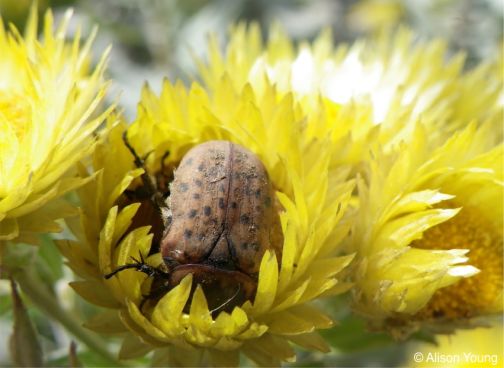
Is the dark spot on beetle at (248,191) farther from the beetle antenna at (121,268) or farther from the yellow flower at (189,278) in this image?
the beetle antenna at (121,268)

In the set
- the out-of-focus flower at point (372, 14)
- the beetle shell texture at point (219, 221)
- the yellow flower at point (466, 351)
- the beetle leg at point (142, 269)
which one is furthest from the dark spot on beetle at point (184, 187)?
the out-of-focus flower at point (372, 14)

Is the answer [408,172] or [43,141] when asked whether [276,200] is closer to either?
[408,172]

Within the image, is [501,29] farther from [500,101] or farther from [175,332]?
[175,332]

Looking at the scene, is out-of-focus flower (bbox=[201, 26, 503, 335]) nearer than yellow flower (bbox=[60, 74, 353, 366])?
No

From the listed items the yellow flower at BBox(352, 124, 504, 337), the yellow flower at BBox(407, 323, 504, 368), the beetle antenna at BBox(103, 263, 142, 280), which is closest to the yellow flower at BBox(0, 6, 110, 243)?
the beetle antenna at BBox(103, 263, 142, 280)

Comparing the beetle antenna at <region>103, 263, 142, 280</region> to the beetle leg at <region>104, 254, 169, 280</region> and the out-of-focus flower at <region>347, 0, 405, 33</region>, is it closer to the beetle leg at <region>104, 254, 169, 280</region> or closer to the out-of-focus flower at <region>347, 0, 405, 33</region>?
the beetle leg at <region>104, 254, 169, 280</region>

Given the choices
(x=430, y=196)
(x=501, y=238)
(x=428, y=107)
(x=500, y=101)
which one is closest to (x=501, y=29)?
(x=500, y=101)
